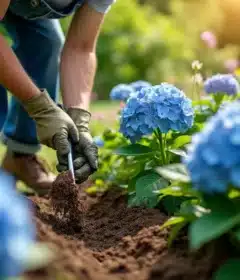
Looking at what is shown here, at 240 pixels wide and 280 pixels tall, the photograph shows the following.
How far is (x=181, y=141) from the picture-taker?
2773 millimetres

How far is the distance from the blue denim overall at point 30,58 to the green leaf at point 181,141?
0.87m

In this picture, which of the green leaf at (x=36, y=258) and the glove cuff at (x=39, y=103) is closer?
the green leaf at (x=36, y=258)

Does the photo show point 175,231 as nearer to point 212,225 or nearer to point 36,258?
point 212,225

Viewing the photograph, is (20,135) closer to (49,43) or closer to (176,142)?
(49,43)

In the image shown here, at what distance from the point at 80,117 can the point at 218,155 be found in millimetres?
1490

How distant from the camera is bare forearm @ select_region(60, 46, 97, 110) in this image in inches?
121

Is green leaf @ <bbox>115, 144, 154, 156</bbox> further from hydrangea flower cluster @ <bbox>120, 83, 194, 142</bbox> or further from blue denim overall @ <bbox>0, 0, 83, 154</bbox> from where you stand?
blue denim overall @ <bbox>0, 0, 83, 154</bbox>

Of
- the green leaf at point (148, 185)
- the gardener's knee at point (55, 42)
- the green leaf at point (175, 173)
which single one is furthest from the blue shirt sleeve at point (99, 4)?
the green leaf at point (175, 173)

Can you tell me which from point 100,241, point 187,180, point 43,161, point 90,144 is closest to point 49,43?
point 43,161

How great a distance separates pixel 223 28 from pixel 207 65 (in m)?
2.52

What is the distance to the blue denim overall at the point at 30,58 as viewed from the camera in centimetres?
341

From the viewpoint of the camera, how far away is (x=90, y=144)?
9.18ft

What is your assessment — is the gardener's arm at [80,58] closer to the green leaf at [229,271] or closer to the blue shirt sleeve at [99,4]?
the blue shirt sleeve at [99,4]

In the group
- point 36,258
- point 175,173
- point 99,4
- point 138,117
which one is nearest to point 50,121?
point 138,117
